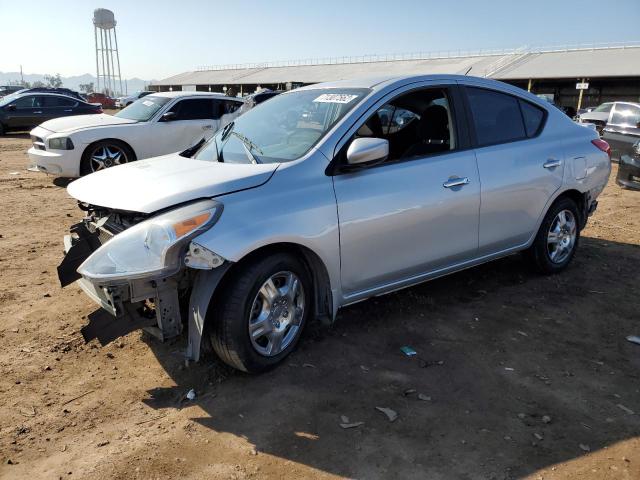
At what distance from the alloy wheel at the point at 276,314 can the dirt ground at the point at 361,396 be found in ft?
0.63

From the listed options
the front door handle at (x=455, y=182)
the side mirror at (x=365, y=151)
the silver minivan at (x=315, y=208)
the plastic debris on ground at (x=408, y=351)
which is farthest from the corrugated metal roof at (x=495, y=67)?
the plastic debris on ground at (x=408, y=351)

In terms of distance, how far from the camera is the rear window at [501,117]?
14.6 feet

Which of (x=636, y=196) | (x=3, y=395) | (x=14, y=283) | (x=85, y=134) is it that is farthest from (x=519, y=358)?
(x=85, y=134)

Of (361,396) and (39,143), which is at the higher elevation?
(39,143)

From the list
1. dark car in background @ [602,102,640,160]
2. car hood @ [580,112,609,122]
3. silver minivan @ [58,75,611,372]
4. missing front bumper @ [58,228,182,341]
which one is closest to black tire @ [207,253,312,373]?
silver minivan @ [58,75,611,372]

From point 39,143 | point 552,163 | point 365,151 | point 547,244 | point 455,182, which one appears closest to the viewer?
point 365,151

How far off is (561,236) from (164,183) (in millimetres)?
3842

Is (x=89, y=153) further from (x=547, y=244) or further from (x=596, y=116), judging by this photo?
(x=596, y=116)

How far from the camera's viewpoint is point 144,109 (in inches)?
409

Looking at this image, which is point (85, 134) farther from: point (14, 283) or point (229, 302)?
point (229, 302)

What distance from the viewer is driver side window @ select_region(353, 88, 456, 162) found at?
4109 mm

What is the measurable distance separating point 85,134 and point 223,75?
69.2 meters

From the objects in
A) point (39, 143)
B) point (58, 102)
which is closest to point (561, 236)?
point (39, 143)

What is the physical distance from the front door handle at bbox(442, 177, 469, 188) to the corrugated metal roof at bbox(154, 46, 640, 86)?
77.6 feet
